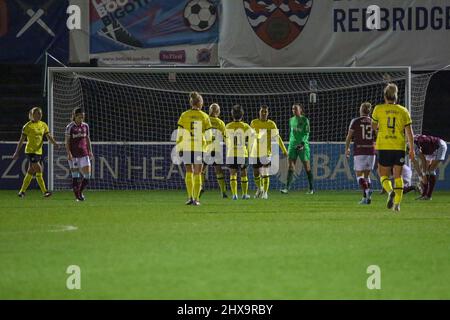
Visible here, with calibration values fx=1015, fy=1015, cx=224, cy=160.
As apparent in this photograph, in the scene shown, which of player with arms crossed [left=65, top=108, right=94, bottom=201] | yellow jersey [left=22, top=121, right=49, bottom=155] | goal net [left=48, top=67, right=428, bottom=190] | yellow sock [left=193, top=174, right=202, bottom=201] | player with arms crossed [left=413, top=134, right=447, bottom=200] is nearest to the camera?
yellow sock [left=193, top=174, right=202, bottom=201]

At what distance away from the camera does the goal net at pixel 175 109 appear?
24.1 m

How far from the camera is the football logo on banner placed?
928 inches

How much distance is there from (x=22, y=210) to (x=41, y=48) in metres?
8.27

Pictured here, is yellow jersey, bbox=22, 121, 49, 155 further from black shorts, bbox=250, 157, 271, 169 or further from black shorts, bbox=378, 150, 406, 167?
black shorts, bbox=378, 150, 406, 167

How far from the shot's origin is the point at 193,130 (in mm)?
17141

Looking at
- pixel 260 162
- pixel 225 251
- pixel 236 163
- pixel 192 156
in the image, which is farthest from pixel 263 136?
pixel 225 251

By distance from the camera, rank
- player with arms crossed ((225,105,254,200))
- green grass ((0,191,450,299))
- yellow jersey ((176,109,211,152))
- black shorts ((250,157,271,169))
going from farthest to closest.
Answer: black shorts ((250,157,271,169)) < player with arms crossed ((225,105,254,200)) < yellow jersey ((176,109,211,152)) < green grass ((0,191,450,299))

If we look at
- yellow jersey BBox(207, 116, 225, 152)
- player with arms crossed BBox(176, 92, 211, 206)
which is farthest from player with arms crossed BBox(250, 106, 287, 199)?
player with arms crossed BBox(176, 92, 211, 206)

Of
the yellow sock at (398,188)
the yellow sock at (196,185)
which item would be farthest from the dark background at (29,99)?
the yellow sock at (398,188)

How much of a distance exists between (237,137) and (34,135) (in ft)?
13.9

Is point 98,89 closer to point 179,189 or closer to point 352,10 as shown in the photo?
point 179,189

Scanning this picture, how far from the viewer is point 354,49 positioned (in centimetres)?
2353

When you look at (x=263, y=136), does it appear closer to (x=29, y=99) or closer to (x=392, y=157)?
(x=392, y=157)
